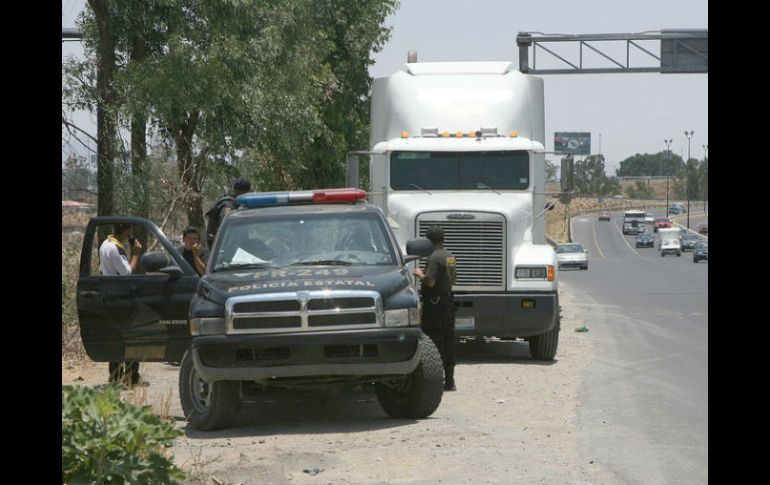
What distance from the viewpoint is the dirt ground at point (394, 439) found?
28.6 feet

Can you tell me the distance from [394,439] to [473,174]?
7.58 meters

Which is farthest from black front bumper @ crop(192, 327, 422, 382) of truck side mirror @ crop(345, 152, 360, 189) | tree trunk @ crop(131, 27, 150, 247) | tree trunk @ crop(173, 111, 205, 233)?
tree trunk @ crop(173, 111, 205, 233)

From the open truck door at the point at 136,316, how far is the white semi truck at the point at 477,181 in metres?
5.30

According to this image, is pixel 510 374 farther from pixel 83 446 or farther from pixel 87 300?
pixel 83 446

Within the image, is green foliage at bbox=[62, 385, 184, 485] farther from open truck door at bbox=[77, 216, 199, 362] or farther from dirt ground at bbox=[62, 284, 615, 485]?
open truck door at bbox=[77, 216, 199, 362]

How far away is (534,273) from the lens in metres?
16.6

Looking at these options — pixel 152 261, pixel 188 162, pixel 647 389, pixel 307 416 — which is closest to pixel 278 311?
pixel 152 261

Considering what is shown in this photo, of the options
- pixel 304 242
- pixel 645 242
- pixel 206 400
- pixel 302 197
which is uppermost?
pixel 302 197

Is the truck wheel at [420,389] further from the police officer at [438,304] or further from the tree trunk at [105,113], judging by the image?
the tree trunk at [105,113]

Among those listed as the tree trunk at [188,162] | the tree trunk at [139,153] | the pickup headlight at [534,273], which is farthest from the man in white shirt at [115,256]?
the tree trunk at [188,162]

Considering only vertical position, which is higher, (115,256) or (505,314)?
(115,256)

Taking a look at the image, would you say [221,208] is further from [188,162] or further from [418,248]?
[188,162]

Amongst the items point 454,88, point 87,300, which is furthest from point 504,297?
point 87,300
